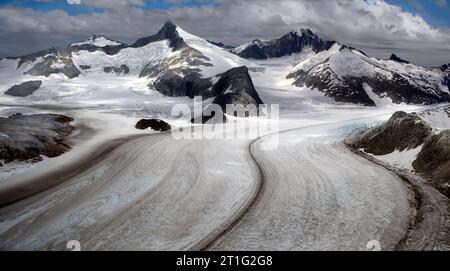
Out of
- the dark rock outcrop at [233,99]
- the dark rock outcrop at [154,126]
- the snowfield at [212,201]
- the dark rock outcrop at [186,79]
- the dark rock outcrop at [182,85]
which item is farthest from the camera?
the dark rock outcrop at [186,79]

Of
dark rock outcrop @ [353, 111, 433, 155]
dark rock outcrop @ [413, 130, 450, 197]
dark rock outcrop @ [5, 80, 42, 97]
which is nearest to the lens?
dark rock outcrop @ [413, 130, 450, 197]

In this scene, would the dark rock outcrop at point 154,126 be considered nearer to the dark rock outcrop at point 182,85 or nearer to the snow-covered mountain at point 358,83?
the dark rock outcrop at point 182,85

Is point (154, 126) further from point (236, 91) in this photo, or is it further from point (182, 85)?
point (182, 85)

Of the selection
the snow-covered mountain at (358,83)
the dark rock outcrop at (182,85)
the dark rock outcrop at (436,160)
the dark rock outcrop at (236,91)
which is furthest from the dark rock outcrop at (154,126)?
the snow-covered mountain at (358,83)

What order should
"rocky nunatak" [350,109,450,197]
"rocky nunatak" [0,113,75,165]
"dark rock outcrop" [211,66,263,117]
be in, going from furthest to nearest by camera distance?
1. "dark rock outcrop" [211,66,263,117]
2. "rocky nunatak" [0,113,75,165]
3. "rocky nunatak" [350,109,450,197]

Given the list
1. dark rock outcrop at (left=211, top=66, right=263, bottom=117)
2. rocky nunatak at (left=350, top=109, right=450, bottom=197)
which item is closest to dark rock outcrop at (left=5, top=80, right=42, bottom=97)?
dark rock outcrop at (left=211, top=66, right=263, bottom=117)

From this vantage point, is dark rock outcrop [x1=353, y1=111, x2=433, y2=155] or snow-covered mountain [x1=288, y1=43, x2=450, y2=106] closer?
dark rock outcrop [x1=353, y1=111, x2=433, y2=155]

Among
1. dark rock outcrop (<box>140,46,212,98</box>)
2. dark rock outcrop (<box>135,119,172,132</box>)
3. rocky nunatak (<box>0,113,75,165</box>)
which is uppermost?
dark rock outcrop (<box>140,46,212,98</box>)

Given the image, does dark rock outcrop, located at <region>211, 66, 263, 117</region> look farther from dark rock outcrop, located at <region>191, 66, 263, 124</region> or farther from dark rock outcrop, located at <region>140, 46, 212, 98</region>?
dark rock outcrop, located at <region>140, 46, 212, 98</region>
